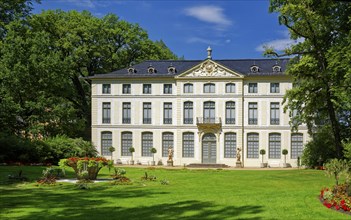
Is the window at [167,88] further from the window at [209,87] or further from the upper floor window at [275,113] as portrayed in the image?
the upper floor window at [275,113]

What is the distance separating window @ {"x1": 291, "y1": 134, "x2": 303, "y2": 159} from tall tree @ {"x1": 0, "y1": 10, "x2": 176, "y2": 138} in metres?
18.9

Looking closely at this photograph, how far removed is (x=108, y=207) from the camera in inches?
466

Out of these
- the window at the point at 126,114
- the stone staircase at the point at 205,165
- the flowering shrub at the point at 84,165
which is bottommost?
the stone staircase at the point at 205,165

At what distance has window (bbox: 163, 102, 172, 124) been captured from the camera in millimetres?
43781

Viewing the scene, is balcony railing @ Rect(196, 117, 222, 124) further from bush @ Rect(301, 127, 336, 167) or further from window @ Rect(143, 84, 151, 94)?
bush @ Rect(301, 127, 336, 167)

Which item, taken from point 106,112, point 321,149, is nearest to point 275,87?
point 321,149

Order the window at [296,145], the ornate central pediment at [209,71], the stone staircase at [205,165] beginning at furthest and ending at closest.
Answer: the ornate central pediment at [209,71], the window at [296,145], the stone staircase at [205,165]

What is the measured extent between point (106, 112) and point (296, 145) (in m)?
18.6

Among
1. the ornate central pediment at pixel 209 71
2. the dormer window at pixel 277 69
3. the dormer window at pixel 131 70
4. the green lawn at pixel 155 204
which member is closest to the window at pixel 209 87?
the ornate central pediment at pixel 209 71

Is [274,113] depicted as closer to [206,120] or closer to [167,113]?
[206,120]

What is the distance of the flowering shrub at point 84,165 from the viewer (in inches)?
749

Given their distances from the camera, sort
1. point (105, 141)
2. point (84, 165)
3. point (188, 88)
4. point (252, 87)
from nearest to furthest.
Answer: point (84, 165), point (252, 87), point (188, 88), point (105, 141)

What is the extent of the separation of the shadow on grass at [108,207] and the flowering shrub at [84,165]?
3880 mm

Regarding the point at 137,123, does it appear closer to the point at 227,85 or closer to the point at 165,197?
the point at 227,85
